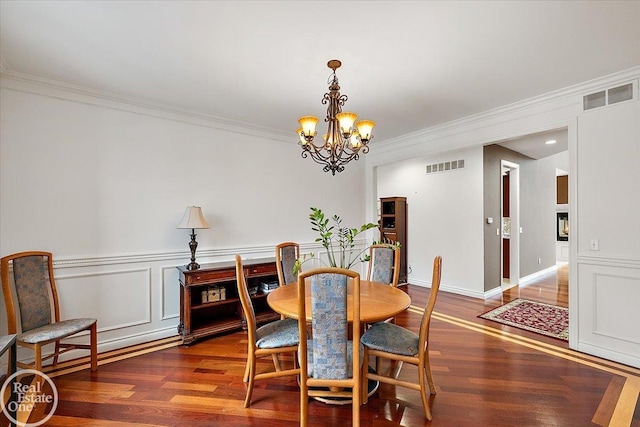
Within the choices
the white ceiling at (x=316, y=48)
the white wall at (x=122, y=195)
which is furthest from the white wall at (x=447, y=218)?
the white wall at (x=122, y=195)

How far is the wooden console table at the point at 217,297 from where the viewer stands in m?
3.09

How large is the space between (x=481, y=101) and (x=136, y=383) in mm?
4295

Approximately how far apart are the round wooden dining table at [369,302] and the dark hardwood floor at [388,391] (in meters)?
0.71

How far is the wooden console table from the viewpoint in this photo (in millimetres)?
3092

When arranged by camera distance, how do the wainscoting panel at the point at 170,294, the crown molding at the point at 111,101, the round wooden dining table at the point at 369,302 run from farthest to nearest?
the wainscoting panel at the point at 170,294, the crown molding at the point at 111,101, the round wooden dining table at the point at 369,302

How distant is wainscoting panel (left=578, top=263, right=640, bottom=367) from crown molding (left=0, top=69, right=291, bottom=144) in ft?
13.3

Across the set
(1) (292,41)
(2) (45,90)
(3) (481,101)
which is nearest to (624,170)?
(3) (481,101)

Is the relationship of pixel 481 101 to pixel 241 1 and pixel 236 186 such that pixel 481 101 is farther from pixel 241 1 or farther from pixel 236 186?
pixel 236 186

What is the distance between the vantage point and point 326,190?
474cm

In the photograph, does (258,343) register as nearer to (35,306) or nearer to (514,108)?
(35,306)

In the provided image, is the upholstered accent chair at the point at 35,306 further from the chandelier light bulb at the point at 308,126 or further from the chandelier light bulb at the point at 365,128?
the chandelier light bulb at the point at 365,128

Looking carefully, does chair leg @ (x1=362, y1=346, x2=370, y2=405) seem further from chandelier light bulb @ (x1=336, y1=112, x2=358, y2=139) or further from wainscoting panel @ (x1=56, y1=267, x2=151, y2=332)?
wainscoting panel @ (x1=56, y1=267, x2=151, y2=332)

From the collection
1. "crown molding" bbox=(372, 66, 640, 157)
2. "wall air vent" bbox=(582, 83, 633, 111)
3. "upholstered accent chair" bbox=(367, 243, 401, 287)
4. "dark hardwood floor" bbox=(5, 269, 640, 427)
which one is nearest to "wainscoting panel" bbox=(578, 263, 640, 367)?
"dark hardwood floor" bbox=(5, 269, 640, 427)

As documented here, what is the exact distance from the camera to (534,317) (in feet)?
12.6
